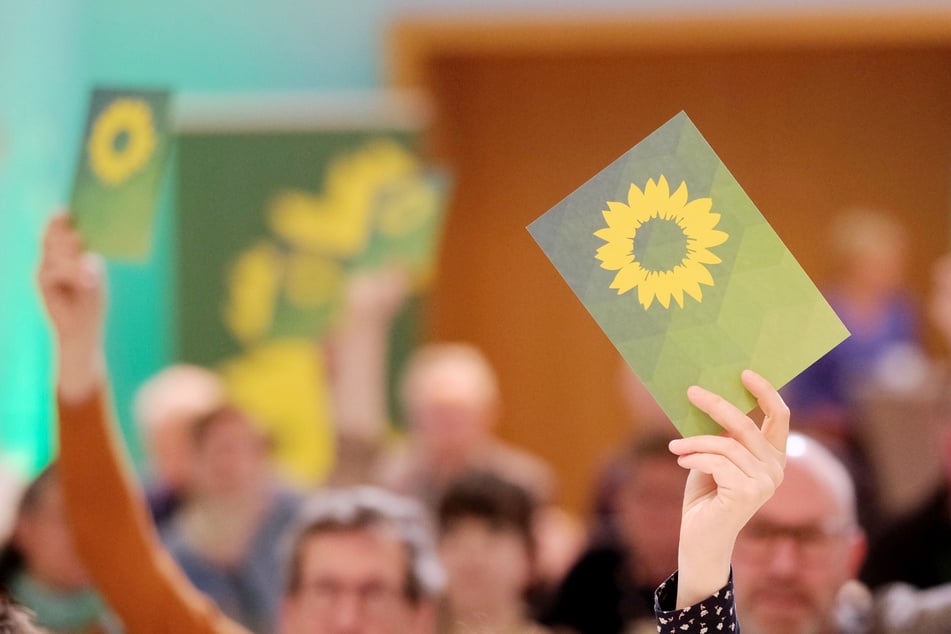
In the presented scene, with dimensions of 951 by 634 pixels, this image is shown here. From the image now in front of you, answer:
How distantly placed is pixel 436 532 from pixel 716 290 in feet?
5.87

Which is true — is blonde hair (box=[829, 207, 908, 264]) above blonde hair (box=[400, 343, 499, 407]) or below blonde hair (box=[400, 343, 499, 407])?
above

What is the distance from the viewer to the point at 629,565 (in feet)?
8.75

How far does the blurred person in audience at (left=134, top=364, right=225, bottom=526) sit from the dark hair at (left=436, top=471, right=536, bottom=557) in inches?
38.6

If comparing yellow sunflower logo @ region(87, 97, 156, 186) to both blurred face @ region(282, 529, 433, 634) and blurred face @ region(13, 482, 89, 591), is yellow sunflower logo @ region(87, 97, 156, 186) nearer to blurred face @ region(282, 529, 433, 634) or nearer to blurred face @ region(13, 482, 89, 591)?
blurred face @ region(13, 482, 89, 591)

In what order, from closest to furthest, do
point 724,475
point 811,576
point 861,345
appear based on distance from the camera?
point 724,475
point 811,576
point 861,345

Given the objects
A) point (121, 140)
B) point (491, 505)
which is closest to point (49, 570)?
point (121, 140)

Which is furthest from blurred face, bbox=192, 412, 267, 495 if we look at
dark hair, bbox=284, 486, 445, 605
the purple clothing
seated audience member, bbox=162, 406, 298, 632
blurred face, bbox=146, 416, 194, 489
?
the purple clothing

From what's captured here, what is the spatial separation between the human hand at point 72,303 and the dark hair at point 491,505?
1308 mm

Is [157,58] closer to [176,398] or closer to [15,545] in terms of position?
[176,398]

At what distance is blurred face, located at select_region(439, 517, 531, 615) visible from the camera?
2479mm

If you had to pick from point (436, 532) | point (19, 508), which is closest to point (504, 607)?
point (436, 532)

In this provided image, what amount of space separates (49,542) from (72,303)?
15.6 inches

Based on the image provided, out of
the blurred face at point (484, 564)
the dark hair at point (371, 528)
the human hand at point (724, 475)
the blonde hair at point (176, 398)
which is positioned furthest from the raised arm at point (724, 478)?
the blonde hair at point (176, 398)

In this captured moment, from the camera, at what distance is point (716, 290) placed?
114 cm
